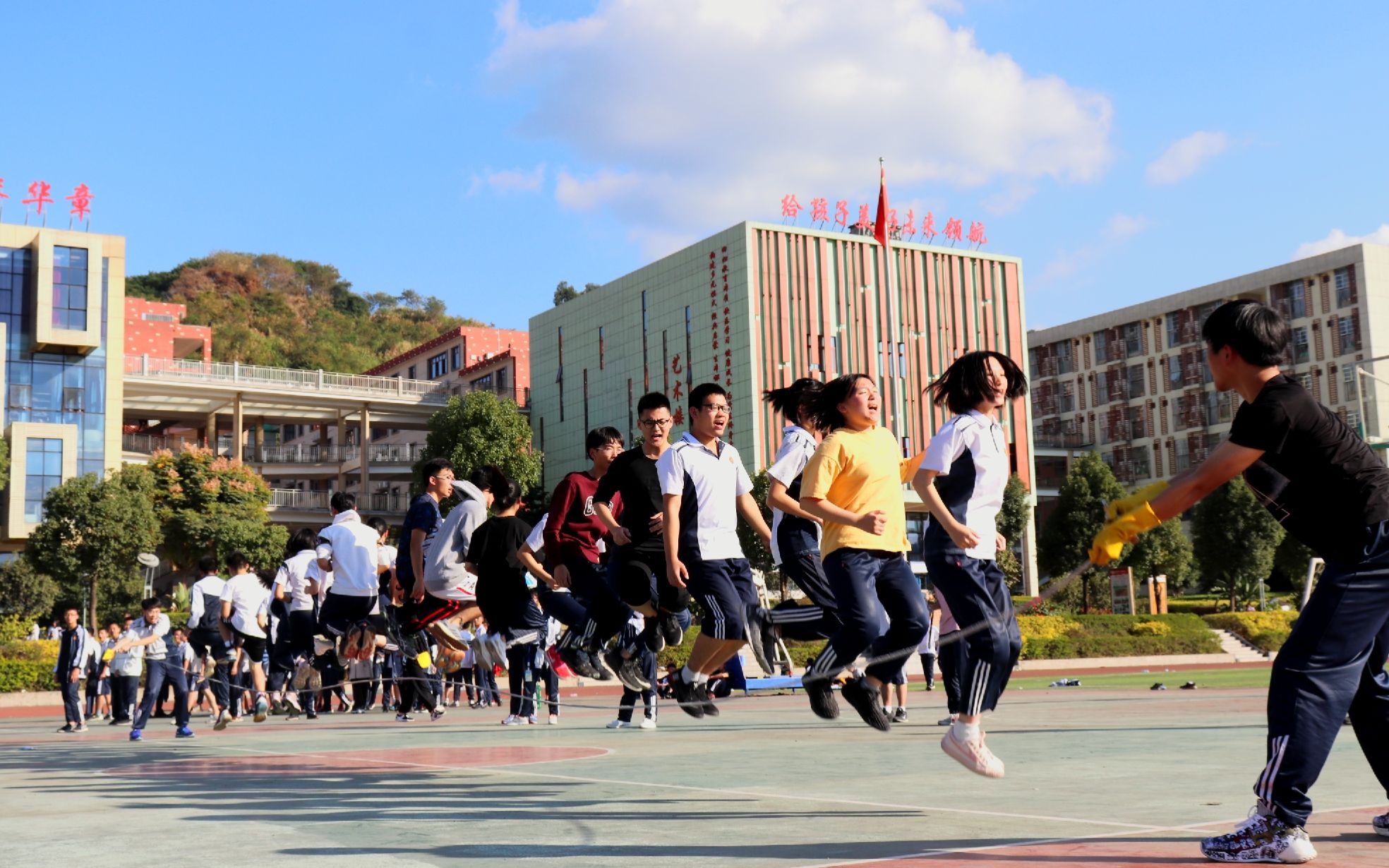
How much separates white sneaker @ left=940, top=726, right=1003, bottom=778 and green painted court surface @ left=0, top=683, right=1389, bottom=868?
15 cm

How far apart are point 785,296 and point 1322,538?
64634mm

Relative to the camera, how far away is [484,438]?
64.7 m

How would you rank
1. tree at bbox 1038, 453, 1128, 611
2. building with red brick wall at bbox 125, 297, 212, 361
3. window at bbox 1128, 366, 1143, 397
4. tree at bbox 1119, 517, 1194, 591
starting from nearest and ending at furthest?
tree at bbox 1119, 517, 1194, 591
tree at bbox 1038, 453, 1128, 611
building with red brick wall at bbox 125, 297, 212, 361
window at bbox 1128, 366, 1143, 397

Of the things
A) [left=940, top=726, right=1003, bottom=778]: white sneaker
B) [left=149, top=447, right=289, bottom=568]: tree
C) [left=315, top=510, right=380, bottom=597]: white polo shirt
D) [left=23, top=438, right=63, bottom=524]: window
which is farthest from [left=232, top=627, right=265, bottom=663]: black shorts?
[left=23, top=438, right=63, bottom=524]: window

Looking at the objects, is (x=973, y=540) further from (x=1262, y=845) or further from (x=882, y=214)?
(x=882, y=214)

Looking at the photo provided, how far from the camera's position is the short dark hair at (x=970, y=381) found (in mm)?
6629

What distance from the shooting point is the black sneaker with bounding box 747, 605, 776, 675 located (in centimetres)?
834

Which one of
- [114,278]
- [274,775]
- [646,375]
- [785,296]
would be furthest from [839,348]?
[274,775]

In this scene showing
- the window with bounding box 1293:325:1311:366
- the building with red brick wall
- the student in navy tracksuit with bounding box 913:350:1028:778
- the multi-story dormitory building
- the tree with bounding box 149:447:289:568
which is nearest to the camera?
the student in navy tracksuit with bounding box 913:350:1028:778

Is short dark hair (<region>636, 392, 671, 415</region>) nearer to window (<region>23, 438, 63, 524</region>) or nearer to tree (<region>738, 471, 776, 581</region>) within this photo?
tree (<region>738, 471, 776, 581</region>)

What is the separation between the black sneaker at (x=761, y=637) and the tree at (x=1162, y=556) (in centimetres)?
5076

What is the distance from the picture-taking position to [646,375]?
241ft

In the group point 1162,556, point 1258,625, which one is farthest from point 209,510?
point 1258,625

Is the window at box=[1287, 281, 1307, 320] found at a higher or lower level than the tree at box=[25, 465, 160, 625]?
higher
